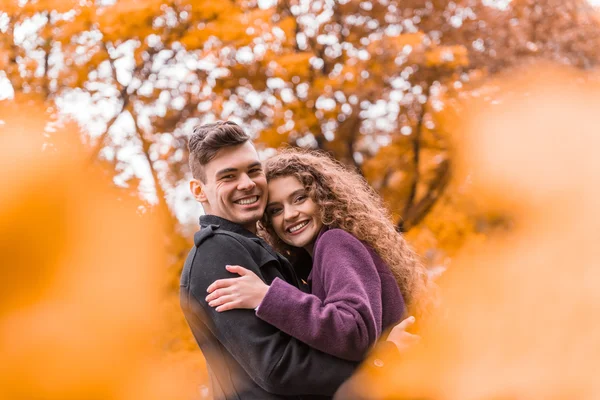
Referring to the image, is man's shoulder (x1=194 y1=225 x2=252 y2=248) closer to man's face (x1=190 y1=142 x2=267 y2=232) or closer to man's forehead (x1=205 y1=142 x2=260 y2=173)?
man's face (x1=190 y1=142 x2=267 y2=232)

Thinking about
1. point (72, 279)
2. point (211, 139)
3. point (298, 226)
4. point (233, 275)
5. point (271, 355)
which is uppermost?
point (211, 139)

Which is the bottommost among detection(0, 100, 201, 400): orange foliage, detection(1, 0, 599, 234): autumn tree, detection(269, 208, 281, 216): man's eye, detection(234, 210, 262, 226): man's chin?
detection(0, 100, 201, 400): orange foliage

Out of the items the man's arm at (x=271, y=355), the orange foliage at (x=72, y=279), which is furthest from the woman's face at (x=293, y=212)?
the orange foliage at (x=72, y=279)

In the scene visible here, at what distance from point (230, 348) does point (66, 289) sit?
1.46 metres

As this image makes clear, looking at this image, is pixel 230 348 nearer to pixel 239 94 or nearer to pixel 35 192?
pixel 35 192

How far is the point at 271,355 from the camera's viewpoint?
72.2 inches

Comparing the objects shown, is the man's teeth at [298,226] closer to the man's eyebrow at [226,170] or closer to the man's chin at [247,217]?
the man's chin at [247,217]

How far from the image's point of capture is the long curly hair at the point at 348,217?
235 cm

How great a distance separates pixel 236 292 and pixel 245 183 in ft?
1.76

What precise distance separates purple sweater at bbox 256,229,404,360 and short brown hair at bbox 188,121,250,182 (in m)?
0.50

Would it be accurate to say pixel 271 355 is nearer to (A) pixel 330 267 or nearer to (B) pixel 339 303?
(B) pixel 339 303

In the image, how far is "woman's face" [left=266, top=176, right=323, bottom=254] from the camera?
2.42 m

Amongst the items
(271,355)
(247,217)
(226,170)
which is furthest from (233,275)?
(226,170)

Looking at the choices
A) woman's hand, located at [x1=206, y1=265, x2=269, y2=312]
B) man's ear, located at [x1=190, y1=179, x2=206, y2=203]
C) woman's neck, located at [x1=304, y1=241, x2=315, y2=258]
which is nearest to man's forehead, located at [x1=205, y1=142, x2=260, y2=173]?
man's ear, located at [x1=190, y1=179, x2=206, y2=203]
